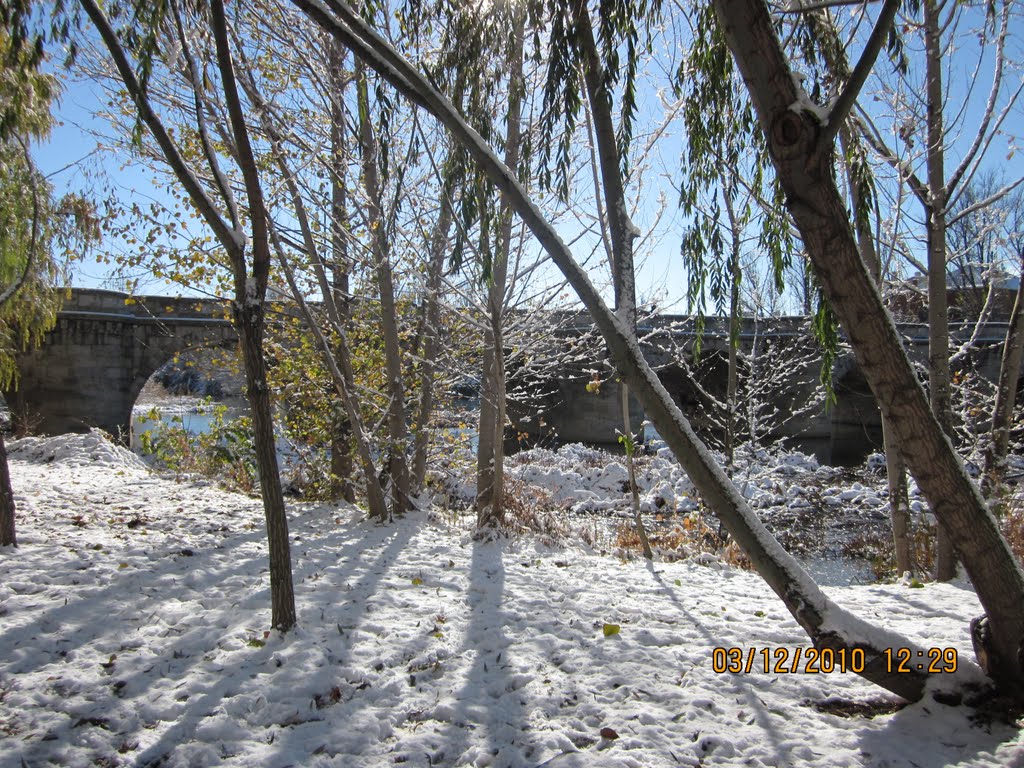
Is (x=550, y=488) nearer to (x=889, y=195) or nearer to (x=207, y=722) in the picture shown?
(x=889, y=195)

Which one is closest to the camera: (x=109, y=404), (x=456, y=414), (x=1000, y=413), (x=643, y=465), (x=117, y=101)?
(x=1000, y=413)

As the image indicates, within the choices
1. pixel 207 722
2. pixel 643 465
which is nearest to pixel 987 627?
pixel 207 722

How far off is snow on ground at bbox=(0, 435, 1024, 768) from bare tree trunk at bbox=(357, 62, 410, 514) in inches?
57.3

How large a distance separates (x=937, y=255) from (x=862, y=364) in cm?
302

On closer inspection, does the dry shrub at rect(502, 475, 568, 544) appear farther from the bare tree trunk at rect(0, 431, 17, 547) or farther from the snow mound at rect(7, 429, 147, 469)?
the snow mound at rect(7, 429, 147, 469)

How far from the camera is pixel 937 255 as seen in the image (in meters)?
4.47

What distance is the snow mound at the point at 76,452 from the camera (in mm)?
8117

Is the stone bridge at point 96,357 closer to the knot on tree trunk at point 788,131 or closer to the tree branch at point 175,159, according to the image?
the tree branch at point 175,159

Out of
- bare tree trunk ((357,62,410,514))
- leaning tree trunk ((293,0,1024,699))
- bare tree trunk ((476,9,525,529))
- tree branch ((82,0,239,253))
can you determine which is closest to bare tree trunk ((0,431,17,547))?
tree branch ((82,0,239,253))

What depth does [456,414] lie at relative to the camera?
7.34 metres

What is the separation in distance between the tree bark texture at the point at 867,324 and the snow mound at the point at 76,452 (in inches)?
340

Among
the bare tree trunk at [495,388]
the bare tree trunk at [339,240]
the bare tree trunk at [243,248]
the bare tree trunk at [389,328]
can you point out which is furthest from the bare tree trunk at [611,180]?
the bare tree trunk at [339,240]

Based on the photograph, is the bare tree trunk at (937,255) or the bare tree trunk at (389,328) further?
the bare tree trunk at (389,328)

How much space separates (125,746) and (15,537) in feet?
9.04
